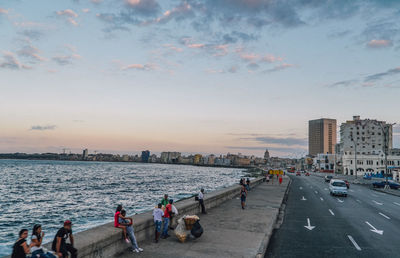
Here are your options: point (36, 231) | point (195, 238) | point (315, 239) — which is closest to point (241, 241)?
point (195, 238)

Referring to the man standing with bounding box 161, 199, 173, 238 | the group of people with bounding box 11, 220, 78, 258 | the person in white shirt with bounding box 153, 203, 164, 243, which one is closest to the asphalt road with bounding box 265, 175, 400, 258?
the man standing with bounding box 161, 199, 173, 238

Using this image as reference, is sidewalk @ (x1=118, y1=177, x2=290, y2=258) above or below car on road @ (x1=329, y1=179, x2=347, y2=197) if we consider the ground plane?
below

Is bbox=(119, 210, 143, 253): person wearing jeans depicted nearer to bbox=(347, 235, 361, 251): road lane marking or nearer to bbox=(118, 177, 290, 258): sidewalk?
bbox=(118, 177, 290, 258): sidewalk

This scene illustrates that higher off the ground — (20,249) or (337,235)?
(20,249)

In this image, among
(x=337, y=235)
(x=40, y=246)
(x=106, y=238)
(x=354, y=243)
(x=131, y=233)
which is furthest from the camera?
(x=337, y=235)

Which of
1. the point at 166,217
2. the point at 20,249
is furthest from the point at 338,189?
the point at 20,249

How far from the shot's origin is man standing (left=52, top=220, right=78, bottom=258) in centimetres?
789

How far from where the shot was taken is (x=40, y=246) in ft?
24.5

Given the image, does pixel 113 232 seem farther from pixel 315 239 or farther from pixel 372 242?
pixel 372 242

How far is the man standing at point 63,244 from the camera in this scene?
7887mm

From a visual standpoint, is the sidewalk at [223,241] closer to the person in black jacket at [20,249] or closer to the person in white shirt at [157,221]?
the person in white shirt at [157,221]

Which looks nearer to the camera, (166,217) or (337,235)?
(166,217)

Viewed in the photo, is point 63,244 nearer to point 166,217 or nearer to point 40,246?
point 40,246

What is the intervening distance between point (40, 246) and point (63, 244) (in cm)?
66
